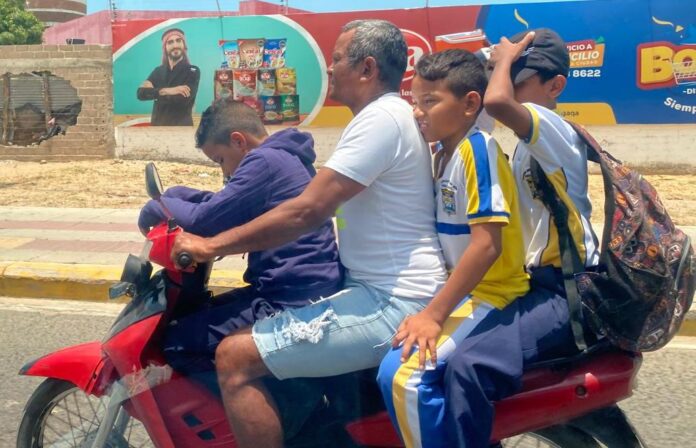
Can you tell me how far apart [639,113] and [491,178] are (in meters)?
12.4

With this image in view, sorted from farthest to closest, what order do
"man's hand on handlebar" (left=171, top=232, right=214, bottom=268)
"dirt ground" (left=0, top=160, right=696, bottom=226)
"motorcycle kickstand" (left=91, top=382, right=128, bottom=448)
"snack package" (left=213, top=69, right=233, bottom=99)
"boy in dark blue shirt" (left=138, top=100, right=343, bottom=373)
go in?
"snack package" (left=213, top=69, right=233, bottom=99) → "dirt ground" (left=0, top=160, right=696, bottom=226) → "motorcycle kickstand" (left=91, top=382, right=128, bottom=448) → "boy in dark blue shirt" (left=138, top=100, right=343, bottom=373) → "man's hand on handlebar" (left=171, top=232, right=214, bottom=268)

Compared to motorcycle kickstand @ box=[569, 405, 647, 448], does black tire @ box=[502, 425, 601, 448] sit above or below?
below

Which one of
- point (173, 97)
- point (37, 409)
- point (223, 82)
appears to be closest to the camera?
point (37, 409)

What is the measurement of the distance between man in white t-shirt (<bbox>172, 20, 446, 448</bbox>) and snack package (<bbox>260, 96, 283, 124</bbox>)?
1284 centimetres

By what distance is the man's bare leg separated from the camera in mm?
2379

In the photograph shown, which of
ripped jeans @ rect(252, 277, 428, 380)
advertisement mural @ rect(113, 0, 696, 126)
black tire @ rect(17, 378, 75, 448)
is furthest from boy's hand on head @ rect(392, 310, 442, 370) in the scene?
advertisement mural @ rect(113, 0, 696, 126)

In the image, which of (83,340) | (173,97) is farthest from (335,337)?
(173,97)

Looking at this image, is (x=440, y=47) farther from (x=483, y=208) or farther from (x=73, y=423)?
(x=483, y=208)

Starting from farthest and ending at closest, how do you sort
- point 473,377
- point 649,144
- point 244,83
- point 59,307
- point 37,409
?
point 244,83, point 649,144, point 59,307, point 37,409, point 473,377

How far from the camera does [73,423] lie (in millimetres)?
2986

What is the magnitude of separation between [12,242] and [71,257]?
1112 mm

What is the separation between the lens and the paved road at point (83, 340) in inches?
153

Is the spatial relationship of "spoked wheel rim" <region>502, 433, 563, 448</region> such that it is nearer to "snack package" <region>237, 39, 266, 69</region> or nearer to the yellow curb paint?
the yellow curb paint

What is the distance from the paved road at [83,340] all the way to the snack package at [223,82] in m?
9.32
